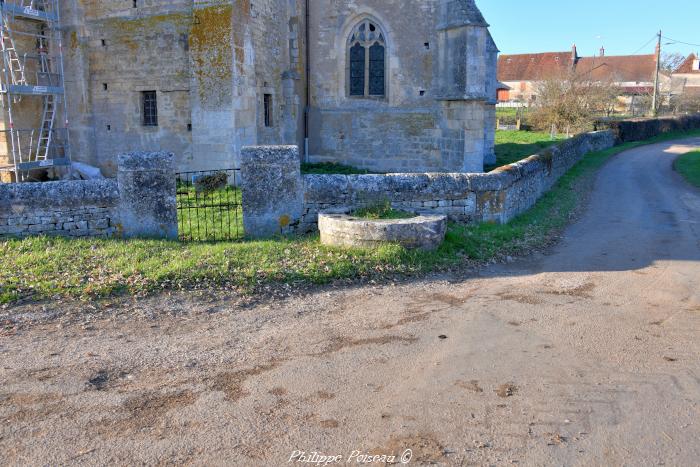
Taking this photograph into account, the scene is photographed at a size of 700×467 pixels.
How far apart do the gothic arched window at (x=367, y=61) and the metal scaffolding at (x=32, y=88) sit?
27.5 ft

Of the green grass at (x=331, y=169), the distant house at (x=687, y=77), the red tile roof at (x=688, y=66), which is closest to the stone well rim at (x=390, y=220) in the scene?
the green grass at (x=331, y=169)

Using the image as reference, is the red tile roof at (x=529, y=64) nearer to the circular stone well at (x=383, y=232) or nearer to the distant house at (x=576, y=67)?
the distant house at (x=576, y=67)

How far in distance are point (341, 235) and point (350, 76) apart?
11.3 m

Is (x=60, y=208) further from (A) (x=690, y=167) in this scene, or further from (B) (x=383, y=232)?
(A) (x=690, y=167)

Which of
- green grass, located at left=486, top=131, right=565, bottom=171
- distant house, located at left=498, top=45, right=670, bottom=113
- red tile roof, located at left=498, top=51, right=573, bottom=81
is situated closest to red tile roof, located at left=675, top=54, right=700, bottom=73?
distant house, located at left=498, top=45, right=670, bottom=113

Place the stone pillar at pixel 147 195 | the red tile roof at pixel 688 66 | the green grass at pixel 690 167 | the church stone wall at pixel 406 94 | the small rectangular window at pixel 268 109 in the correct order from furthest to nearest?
the red tile roof at pixel 688 66 → the green grass at pixel 690 167 → the small rectangular window at pixel 268 109 → the church stone wall at pixel 406 94 → the stone pillar at pixel 147 195

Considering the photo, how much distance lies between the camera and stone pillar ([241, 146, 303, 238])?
9.02m

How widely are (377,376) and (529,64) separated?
215ft

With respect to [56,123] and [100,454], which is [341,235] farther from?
[56,123]

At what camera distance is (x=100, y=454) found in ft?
12.5

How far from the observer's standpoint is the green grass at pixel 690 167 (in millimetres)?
19319

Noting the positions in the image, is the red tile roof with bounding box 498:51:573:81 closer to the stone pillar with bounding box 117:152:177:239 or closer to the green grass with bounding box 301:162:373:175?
the green grass with bounding box 301:162:373:175

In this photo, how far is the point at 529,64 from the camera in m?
64.2

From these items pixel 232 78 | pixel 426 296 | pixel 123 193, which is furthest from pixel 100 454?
pixel 232 78
